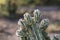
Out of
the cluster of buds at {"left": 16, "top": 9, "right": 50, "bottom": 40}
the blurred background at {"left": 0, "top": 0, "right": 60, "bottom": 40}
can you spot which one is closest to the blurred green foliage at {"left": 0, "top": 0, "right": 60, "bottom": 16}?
the blurred background at {"left": 0, "top": 0, "right": 60, "bottom": 40}

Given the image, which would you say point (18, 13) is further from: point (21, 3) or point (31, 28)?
point (31, 28)

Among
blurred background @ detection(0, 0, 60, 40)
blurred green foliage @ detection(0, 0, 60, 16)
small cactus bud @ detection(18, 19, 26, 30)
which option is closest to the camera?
small cactus bud @ detection(18, 19, 26, 30)

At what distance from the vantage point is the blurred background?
36.7ft

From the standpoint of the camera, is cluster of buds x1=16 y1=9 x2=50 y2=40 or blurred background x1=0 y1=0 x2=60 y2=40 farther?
blurred background x1=0 y1=0 x2=60 y2=40

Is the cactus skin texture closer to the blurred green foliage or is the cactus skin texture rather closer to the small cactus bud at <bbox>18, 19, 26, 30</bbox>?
the small cactus bud at <bbox>18, 19, 26, 30</bbox>

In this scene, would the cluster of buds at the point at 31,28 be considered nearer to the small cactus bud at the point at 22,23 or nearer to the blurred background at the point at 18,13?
the small cactus bud at the point at 22,23

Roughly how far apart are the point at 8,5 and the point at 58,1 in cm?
447

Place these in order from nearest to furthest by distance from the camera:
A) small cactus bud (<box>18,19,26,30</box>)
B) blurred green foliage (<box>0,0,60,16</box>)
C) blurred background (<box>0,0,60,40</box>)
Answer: small cactus bud (<box>18,19,26,30</box>), blurred background (<box>0,0,60,40</box>), blurred green foliage (<box>0,0,60,16</box>)

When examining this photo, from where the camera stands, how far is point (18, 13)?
13.9 m

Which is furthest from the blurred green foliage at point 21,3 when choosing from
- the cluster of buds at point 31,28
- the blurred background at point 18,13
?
the cluster of buds at point 31,28

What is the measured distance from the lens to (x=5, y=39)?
33.2 ft

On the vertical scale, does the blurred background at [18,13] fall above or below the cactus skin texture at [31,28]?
above

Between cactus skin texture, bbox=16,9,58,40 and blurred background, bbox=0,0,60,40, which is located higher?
blurred background, bbox=0,0,60,40

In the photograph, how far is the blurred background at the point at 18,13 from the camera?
11.2 meters
